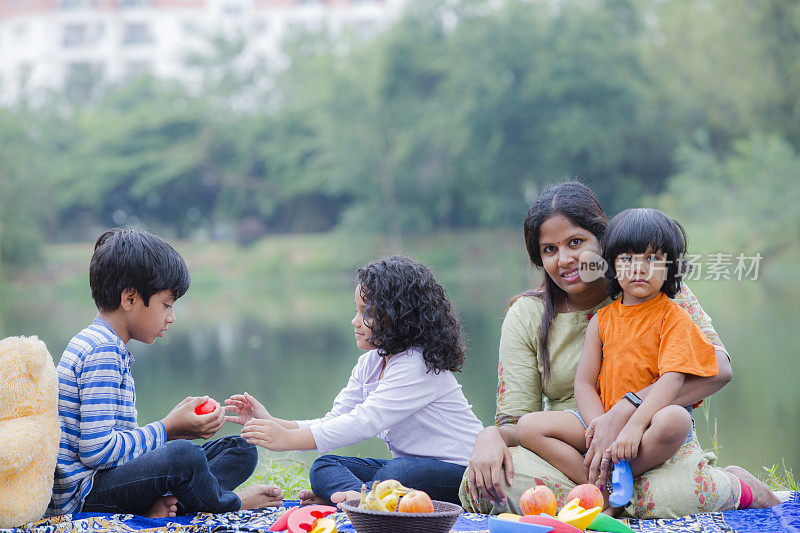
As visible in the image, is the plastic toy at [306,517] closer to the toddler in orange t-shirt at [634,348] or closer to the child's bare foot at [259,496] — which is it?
the child's bare foot at [259,496]

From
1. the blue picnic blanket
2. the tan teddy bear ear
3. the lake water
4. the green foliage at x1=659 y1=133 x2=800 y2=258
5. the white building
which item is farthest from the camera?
the white building

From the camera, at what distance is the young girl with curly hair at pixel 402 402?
6.38 ft

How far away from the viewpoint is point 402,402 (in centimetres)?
197

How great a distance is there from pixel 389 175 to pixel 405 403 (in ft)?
54.2

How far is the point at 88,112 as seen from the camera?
930 inches

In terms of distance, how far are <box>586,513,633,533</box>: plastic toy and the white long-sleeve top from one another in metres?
0.46

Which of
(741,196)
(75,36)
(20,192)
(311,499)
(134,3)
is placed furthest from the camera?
(134,3)

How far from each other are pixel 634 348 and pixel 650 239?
0.24 m

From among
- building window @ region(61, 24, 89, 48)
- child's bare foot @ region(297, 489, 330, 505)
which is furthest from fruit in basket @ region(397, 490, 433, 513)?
building window @ region(61, 24, 89, 48)

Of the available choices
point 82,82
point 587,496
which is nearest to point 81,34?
point 82,82

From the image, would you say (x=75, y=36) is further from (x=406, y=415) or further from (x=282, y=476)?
(x=406, y=415)

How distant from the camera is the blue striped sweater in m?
1.78

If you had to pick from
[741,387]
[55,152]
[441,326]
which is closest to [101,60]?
[55,152]

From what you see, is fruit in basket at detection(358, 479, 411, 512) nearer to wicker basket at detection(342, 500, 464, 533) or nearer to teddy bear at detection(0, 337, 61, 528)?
wicker basket at detection(342, 500, 464, 533)
